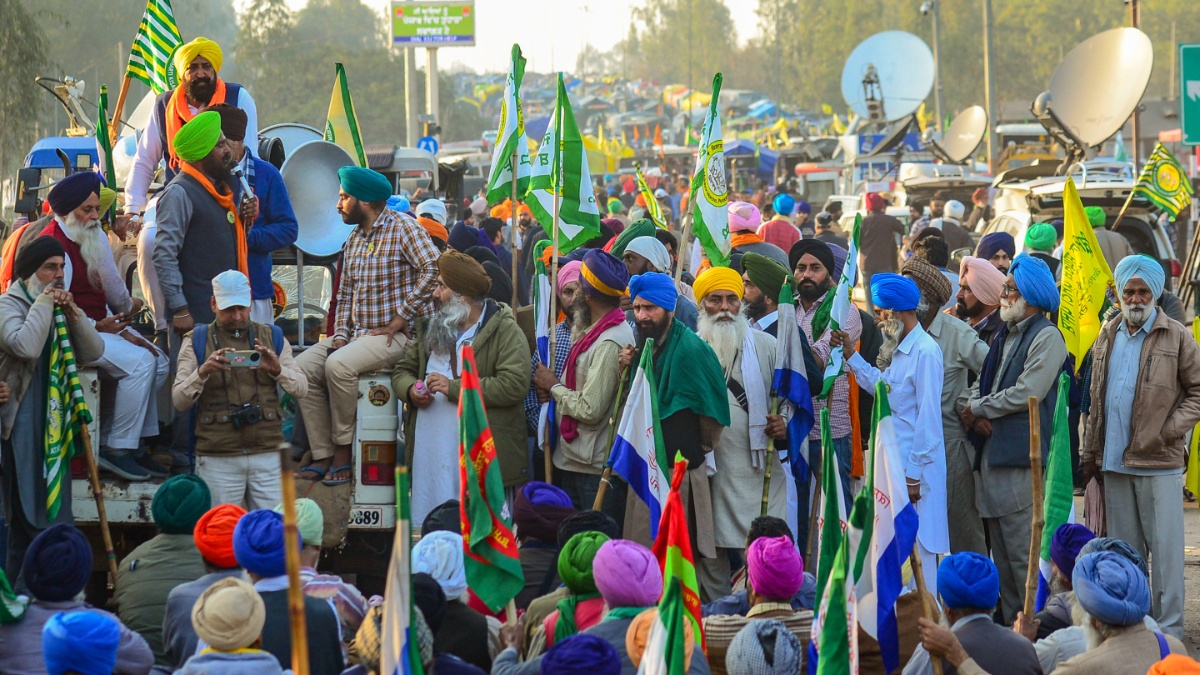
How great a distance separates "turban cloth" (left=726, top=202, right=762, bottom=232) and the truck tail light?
4.68 meters

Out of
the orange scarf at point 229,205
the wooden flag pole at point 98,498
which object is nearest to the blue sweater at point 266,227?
the orange scarf at point 229,205

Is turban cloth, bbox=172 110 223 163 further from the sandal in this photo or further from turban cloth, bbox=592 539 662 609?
turban cloth, bbox=592 539 662 609

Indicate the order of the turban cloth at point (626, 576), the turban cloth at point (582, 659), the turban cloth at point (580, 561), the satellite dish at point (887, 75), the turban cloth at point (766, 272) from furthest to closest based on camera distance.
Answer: the satellite dish at point (887, 75)
the turban cloth at point (766, 272)
the turban cloth at point (580, 561)
the turban cloth at point (626, 576)
the turban cloth at point (582, 659)

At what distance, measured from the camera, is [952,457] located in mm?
8047

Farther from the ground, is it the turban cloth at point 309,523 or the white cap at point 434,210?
the white cap at point 434,210

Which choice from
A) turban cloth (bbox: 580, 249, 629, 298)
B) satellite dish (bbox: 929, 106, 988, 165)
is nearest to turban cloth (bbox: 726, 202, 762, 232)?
turban cloth (bbox: 580, 249, 629, 298)

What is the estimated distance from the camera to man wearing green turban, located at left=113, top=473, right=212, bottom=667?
226 inches

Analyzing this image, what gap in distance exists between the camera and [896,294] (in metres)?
7.76

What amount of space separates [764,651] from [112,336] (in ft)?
12.9

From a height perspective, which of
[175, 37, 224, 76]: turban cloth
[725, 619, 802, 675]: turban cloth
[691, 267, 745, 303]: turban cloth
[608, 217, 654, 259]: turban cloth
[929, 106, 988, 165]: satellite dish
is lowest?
[725, 619, 802, 675]: turban cloth

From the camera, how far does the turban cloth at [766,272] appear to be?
8727 millimetres

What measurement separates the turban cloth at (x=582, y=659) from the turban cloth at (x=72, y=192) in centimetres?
410

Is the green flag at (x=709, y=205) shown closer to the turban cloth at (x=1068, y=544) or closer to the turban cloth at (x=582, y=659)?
the turban cloth at (x=1068, y=544)

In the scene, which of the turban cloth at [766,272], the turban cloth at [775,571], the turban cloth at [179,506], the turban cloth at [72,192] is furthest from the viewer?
the turban cloth at [766,272]
